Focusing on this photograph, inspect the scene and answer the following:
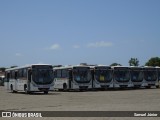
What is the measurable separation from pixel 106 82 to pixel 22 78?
1130 cm

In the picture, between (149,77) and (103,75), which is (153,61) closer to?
(149,77)

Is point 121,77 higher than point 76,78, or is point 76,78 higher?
point 76,78

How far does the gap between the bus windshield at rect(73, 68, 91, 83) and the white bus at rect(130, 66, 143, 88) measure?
23.6 ft

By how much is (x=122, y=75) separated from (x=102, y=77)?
328cm

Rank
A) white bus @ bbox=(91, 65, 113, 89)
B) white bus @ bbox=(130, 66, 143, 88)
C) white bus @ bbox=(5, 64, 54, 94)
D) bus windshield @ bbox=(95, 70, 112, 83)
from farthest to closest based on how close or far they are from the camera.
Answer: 1. white bus @ bbox=(130, 66, 143, 88)
2. bus windshield @ bbox=(95, 70, 112, 83)
3. white bus @ bbox=(91, 65, 113, 89)
4. white bus @ bbox=(5, 64, 54, 94)

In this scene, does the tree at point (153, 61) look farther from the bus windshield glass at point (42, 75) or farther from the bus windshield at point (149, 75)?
the bus windshield glass at point (42, 75)

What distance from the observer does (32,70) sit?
40.2 meters

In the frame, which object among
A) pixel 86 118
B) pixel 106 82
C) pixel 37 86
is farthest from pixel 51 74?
pixel 86 118

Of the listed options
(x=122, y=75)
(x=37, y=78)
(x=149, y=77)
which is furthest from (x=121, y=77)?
(x=37, y=78)

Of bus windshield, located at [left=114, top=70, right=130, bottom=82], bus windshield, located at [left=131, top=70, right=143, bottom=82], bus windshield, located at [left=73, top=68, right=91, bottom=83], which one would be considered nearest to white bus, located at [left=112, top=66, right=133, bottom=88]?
bus windshield, located at [left=114, top=70, right=130, bottom=82]

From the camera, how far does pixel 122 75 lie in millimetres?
51469

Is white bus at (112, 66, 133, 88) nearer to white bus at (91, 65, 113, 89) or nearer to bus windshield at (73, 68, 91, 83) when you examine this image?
white bus at (91, 65, 113, 89)

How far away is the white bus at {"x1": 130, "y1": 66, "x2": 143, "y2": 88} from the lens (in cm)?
5266

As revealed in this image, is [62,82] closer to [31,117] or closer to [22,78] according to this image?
[22,78]
